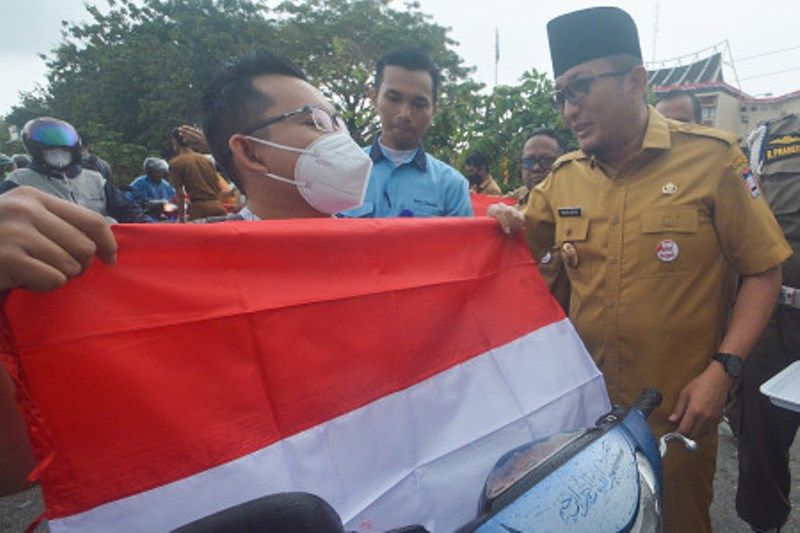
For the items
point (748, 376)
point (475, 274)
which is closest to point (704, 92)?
point (748, 376)

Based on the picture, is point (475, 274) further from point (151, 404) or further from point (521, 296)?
point (151, 404)

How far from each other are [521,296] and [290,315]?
86 centimetres

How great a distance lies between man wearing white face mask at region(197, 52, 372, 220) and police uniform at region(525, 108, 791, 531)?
0.98 meters

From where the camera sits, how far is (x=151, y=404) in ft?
3.32

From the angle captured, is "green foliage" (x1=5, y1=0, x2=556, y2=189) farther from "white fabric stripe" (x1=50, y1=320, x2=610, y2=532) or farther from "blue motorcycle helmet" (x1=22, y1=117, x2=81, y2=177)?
"white fabric stripe" (x1=50, y1=320, x2=610, y2=532)

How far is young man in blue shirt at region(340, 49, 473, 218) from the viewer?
2.76m

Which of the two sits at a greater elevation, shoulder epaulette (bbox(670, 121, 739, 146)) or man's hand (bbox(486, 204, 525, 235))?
shoulder epaulette (bbox(670, 121, 739, 146))

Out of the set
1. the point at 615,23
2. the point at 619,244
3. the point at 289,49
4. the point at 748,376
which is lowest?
the point at 748,376

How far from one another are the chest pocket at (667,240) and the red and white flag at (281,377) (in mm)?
494

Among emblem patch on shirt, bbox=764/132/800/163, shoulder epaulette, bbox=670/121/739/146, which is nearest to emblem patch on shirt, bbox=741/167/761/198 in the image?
shoulder epaulette, bbox=670/121/739/146

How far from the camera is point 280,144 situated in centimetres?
166

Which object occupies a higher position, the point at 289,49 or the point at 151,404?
the point at 289,49

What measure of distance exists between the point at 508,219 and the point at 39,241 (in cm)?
A: 143

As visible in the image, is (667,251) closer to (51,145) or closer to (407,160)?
(407,160)
